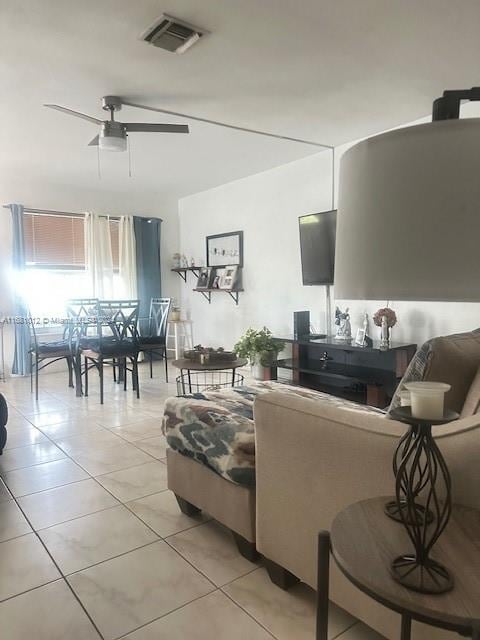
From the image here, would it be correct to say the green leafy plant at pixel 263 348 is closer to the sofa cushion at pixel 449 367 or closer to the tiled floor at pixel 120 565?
the tiled floor at pixel 120 565

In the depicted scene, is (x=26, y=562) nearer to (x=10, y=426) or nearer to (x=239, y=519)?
(x=239, y=519)

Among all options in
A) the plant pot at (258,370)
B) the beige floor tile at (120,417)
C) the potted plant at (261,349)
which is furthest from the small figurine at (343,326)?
the beige floor tile at (120,417)

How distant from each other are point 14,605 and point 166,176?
15.7ft

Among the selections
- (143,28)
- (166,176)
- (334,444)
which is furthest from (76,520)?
(166,176)

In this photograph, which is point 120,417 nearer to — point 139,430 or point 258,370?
point 139,430

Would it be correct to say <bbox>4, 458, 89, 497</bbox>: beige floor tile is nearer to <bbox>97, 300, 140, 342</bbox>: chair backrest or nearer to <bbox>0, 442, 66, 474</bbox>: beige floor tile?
<bbox>0, 442, 66, 474</bbox>: beige floor tile

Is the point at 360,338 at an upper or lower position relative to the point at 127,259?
lower

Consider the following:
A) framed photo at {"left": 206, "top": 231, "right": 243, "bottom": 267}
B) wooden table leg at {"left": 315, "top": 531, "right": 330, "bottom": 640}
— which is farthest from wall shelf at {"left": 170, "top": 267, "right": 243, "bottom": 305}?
wooden table leg at {"left": 315, "top": 531, "right": 330, "bottom": 640}

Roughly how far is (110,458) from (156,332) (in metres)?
3.54

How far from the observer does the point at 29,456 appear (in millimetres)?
2992

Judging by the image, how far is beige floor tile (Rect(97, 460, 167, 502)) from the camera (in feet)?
7.95

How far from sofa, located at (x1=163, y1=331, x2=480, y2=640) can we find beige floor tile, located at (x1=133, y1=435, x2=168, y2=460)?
3.37 ft

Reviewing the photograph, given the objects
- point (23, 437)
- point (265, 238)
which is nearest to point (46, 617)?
point (23, 437)

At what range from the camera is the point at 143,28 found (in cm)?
237
